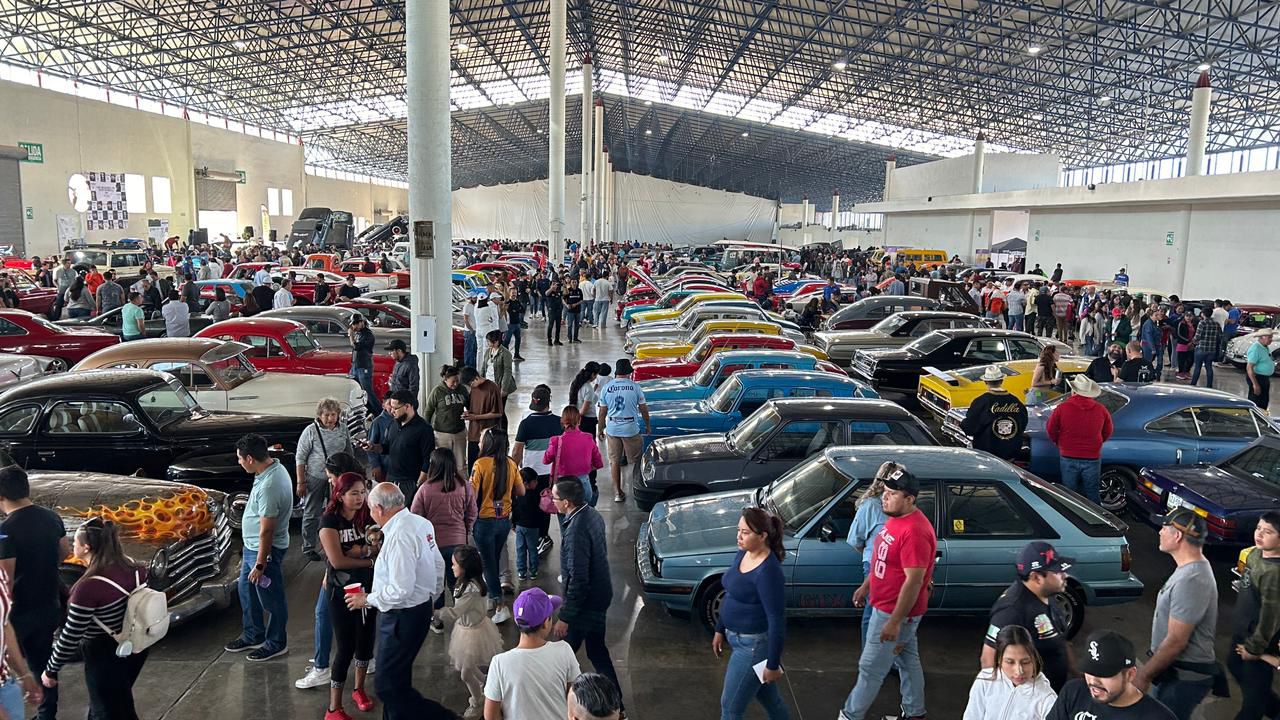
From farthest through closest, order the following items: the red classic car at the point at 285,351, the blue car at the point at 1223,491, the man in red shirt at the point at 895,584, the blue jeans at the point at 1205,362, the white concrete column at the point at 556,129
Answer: the white concrete column at the point at 556,129 → the blue jeans at the point at 1205,362 → the red classic car at the point at 285,351 → the blue car at the point at 1223,491 → the man in red shirt at the point at 895,584

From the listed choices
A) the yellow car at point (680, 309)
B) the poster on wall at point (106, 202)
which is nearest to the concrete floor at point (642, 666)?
the yellow car at point (680, 309)

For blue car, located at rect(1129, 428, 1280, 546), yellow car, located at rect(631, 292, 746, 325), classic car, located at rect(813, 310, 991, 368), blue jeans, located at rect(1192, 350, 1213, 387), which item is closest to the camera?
blue car, located at rect(1129, 428, 1280, 546)

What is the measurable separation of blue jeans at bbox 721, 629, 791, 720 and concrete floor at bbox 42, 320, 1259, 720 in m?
0.86

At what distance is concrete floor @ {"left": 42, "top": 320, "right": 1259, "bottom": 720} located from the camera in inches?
217

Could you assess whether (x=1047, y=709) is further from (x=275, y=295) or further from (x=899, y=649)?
(x=275, y=295)

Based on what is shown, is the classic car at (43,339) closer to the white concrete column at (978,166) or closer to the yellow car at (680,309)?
the yellow car at (680,309)

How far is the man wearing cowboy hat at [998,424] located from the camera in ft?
28.6

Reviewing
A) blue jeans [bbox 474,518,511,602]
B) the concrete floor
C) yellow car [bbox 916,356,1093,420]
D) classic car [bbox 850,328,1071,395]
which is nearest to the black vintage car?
the concrete floor

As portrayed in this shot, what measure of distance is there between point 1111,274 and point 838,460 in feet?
93.5

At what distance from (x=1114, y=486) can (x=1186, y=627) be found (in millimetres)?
5566

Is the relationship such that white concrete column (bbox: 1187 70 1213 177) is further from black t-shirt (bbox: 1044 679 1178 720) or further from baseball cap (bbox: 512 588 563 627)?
baseball cap (bbox: 512 588 563 627)

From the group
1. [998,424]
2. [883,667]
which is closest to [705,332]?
[998,424]

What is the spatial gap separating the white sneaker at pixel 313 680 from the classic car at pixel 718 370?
6.24 meters

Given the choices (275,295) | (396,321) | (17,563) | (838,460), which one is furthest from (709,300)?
(17,563)
